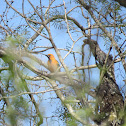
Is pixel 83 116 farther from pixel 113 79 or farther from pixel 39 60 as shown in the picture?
pixel 113 79

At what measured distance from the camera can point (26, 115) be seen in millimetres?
2084

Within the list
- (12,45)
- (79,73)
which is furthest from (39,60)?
(79,73)

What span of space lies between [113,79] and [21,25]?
6.19 feet

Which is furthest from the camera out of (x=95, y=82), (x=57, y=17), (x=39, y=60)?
(x=57, y=17)

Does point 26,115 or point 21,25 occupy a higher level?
point 21,25

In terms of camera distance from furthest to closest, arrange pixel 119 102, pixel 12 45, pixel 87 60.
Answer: pixel 119 102
pixel 12 45
pixel 87 60

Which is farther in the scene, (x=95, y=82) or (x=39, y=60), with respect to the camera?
(x=39, y=60)

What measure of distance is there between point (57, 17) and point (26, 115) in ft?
6.07

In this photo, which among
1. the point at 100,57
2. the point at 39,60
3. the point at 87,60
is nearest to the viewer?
the point at 87,60

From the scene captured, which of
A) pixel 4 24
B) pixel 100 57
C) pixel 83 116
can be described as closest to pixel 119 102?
pixel 100 57

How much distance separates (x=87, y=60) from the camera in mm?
1438

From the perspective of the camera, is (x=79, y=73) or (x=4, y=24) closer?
(x=79, y=73)

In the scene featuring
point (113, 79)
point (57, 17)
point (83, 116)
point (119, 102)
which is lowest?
point (119, 102)

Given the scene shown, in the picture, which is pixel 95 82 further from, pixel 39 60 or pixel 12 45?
pixel 39 60
